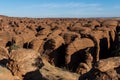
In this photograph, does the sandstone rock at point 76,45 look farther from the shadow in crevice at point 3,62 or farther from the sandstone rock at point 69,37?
the shadow in crevice at point 3,62

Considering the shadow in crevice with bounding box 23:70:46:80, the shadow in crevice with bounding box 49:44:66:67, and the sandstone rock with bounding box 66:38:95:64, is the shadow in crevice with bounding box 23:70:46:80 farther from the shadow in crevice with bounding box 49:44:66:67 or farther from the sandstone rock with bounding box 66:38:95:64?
the sandstone rock with bounding box 66:38:95:64

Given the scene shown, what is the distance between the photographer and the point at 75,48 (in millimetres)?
40344

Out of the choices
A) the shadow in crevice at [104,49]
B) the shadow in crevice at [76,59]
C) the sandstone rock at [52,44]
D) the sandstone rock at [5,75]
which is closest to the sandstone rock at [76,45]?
the shadow in crevice at [76,59]

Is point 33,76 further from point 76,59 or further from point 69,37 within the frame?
point 69,37

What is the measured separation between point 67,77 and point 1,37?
27.8 meters

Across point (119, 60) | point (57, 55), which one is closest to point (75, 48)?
point (57, 55)

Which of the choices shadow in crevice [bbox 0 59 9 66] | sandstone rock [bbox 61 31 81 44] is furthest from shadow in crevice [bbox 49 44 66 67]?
shadow in crevice [bbox 0 59 9 66]

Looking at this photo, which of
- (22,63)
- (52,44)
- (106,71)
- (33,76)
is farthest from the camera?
(52,44)

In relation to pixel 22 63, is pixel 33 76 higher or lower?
lower

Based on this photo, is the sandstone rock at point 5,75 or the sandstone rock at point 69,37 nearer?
the sandstone rock at point 5,75

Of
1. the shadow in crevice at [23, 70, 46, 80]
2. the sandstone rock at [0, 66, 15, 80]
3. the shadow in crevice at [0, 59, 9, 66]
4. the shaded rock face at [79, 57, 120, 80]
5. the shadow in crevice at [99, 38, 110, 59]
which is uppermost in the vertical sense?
the shaded rock face at [79, 57, 120, 80]

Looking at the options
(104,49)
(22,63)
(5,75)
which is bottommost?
(104,49)

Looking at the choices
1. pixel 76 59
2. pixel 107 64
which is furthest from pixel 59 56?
pixel 107 64

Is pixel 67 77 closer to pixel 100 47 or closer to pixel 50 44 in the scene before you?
pixel 50 44
